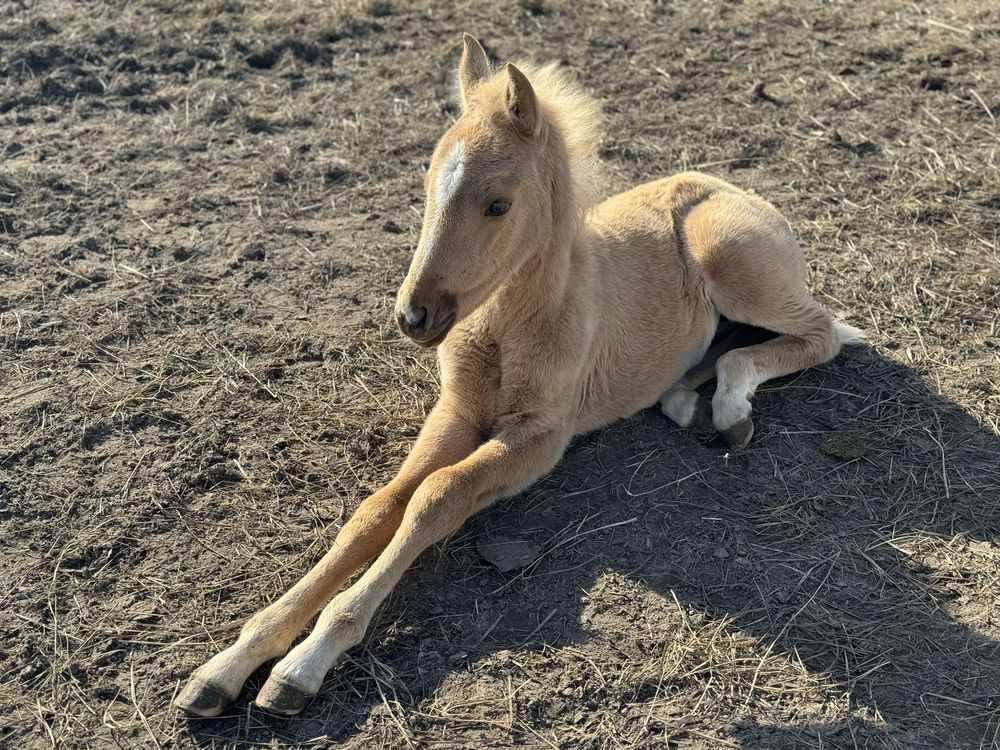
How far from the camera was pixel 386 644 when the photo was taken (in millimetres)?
3586

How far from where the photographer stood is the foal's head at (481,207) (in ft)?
12.0

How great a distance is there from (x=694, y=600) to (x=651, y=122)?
15.8 feet

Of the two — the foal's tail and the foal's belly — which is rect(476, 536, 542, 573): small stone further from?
the foal's tail

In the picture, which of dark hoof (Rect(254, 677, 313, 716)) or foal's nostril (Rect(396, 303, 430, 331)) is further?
foal's nostril (Rect(396, 303, 430, 331))

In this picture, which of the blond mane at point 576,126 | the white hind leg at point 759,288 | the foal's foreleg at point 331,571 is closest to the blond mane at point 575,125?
the blond mane at point 576,126

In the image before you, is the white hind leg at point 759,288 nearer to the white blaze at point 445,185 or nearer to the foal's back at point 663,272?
the foal's back at point 663,272

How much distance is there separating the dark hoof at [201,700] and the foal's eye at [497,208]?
7.06 ft

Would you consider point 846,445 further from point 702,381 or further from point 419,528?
point 419,528

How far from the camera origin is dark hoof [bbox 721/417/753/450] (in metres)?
4.60

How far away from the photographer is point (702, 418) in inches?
188

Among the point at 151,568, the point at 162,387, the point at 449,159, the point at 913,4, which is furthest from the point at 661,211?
the point at 913,4

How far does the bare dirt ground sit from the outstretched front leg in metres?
0.12

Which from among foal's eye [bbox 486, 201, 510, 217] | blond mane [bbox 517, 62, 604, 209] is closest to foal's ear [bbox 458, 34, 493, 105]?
blond mane [bbox 517, 62, 604, 209]

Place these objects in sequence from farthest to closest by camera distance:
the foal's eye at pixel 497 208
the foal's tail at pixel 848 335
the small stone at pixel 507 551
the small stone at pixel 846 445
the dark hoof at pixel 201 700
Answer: the foal's tail at pixel 848 335 < the small stone at pixel 846 445 < the small stone at pixel 507 551 < the foal's eye at pixel 497 208 < the dark hoof at pixel 201 700
